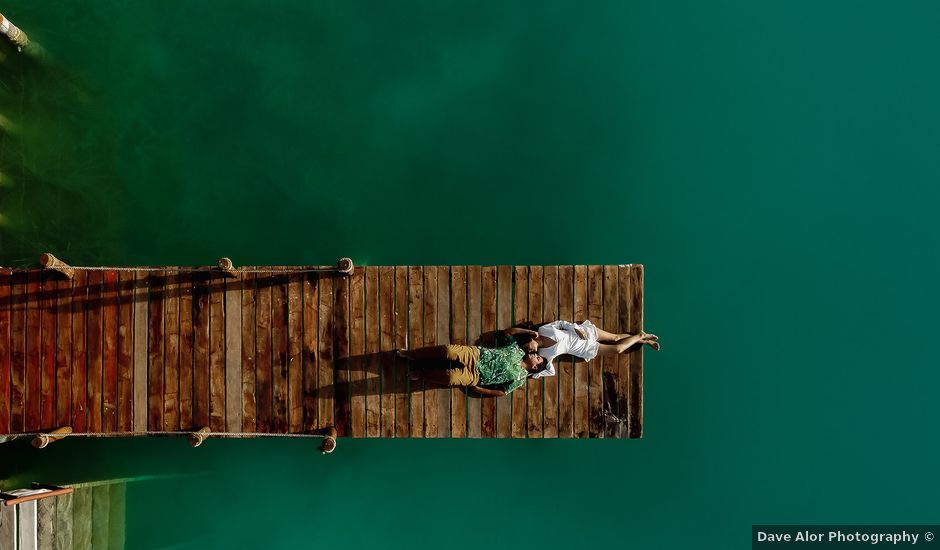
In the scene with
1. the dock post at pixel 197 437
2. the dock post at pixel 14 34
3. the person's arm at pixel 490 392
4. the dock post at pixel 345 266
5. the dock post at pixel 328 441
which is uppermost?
the dock post at pixel 14 34

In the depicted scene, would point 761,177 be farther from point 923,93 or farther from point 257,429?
point 257,429

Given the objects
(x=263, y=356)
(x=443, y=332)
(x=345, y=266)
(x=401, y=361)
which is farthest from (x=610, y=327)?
(x=263, y=356)

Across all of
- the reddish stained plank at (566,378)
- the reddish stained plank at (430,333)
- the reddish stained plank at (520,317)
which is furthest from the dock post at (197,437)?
the reddish stained plank at (566,378)

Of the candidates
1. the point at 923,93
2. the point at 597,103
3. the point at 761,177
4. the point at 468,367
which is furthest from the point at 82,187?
the point at 923,93

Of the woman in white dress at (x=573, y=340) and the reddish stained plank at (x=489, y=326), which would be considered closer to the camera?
the woman in white dress at (x=573, y=340)

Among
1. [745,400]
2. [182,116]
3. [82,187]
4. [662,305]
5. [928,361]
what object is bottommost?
[745,400]

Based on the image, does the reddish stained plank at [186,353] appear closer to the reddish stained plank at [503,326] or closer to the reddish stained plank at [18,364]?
the reddish stained plank at [18,364]
